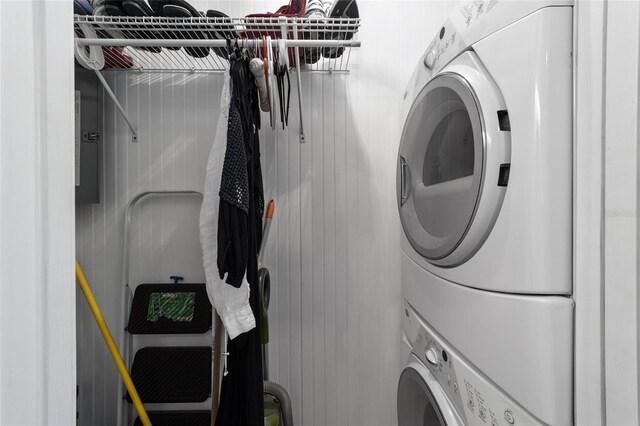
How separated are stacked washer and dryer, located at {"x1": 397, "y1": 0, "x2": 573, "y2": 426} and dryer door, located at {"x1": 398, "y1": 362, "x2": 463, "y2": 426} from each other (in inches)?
0.8

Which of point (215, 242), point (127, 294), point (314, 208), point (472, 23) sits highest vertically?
point (472, 23)

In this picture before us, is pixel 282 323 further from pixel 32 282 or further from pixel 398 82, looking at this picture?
pixel 398 82

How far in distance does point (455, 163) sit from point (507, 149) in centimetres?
16

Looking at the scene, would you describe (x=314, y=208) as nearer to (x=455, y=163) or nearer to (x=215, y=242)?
(x=215, y=242)

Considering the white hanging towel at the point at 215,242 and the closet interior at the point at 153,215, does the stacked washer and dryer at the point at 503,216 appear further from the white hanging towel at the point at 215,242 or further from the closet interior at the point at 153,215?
the closet interior at the point at 153,215

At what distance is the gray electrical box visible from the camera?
120 centimetres

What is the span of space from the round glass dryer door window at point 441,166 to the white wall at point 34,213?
2.38 feet

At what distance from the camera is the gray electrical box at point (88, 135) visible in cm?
120

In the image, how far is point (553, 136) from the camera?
0.53 meters

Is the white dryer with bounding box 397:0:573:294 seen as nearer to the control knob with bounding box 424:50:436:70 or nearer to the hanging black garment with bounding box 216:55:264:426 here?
the control knob with bounding box 424:50:436:70

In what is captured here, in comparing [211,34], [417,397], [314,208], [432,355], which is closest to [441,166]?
[432,355]

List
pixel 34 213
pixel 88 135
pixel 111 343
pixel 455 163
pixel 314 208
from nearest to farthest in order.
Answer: pixel 34 213, pixel 455 163, pixel 111 343, pixel 88 135, pixel 314 208

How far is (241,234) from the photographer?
0.83 meters

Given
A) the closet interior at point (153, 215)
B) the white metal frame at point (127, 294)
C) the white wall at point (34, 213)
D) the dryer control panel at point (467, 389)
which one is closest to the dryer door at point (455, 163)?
the dryer control panel at point (467, 389)
